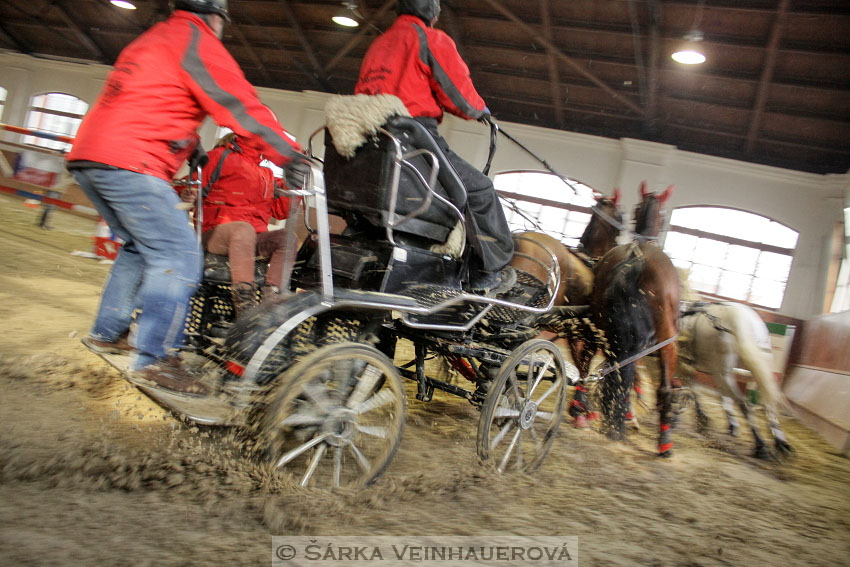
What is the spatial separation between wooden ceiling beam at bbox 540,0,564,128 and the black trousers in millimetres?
8793

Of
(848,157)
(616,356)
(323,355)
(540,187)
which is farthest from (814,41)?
(323,355)

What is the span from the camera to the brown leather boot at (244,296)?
269 centimetres

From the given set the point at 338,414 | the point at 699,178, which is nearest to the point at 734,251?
the point at 699,178

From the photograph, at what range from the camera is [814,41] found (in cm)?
920

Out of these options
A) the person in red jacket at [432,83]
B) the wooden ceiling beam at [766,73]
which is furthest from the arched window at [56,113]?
the person in red jacket at [432,83]

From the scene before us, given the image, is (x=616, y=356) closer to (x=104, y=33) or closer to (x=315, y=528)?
(x=315, y=528)

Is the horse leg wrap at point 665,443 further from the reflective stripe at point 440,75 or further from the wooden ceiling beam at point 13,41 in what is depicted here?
the wooden ceiling beam at point 13,41

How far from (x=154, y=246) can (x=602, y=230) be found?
13.3ft

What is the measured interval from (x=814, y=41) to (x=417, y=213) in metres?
9.92

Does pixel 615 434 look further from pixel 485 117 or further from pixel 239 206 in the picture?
pixel 239 206

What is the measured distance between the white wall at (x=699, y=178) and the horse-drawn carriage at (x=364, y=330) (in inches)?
368

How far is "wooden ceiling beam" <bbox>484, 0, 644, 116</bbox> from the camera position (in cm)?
1051

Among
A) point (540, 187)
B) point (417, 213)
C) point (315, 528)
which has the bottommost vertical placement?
point (315, 528)

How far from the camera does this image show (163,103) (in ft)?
7.00
